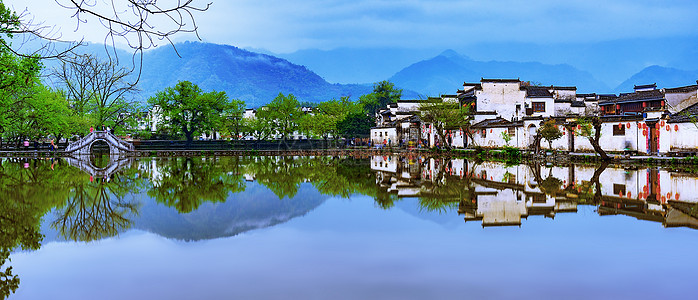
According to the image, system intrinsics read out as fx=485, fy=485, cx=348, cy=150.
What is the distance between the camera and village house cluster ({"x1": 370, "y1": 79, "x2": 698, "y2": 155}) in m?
28.8

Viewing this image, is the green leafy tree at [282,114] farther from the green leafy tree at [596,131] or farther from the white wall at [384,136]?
the green leafy tree at [596,131]

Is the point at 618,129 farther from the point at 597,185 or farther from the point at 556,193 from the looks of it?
the point at 556,193

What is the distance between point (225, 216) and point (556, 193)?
9.72 metres

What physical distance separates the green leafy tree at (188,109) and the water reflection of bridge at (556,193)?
35874 millimetres

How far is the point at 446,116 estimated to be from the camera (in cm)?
4406

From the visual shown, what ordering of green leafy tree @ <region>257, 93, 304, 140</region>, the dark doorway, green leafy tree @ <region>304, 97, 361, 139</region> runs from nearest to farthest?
the dark doorway < green leafy tree @ <region>257, 93, 304, 140</region> < green leafy tree @ <region>304, 97, 361, 139</region>

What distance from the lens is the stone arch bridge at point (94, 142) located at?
46906 millimetres

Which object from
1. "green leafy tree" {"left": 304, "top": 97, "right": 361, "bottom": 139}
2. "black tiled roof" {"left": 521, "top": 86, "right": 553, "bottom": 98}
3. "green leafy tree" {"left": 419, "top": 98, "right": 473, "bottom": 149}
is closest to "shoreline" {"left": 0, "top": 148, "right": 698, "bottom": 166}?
"green leafy tree" {"left": 419, "top": 98, "right": 473, "bottom": 149}

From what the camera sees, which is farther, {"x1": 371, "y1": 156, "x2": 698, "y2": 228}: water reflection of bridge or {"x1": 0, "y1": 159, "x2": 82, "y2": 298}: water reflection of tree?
{"x1": 371, "y1": 156, "x2": 698, "y2": 228}: water reflection of bridge

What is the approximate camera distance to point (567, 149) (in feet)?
119

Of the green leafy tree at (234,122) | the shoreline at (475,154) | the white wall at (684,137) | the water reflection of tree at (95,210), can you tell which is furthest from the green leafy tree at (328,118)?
the water reflection of tree at (95,210)

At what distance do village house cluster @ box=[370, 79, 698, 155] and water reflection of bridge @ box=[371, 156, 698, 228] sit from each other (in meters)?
9.15

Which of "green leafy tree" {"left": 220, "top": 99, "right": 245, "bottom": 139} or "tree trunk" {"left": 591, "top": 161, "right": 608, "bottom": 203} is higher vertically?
"green leafy tree" {"left": 220, "top": 99, "right": 245, "bottom": 139}

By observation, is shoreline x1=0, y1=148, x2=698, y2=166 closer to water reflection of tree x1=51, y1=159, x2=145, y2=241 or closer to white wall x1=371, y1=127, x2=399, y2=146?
white wall x1=371, y1=127, x2=399, y2=146
